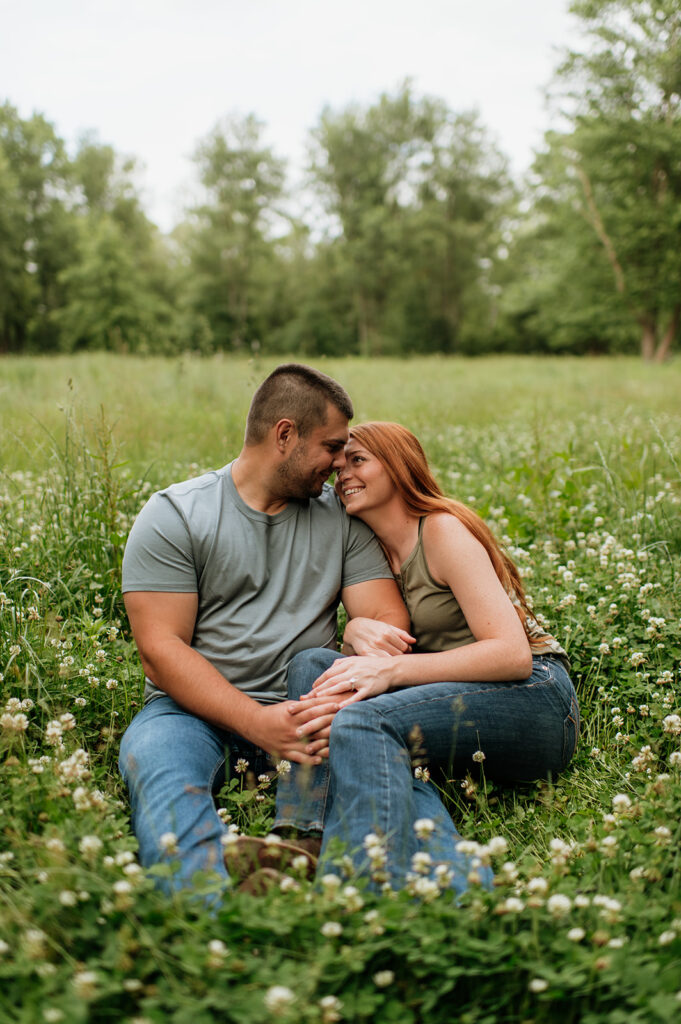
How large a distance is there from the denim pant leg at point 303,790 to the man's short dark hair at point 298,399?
1066 millimetres

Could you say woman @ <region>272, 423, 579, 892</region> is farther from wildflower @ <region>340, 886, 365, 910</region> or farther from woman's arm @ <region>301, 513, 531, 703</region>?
wildflower @ <region>340, 886, 365, 910</region>

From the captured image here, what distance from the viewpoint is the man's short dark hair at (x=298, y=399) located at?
10.6ft

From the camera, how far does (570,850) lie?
2.41 meters

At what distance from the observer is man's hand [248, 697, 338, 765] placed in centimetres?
270

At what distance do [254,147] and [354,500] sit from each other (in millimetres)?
40791

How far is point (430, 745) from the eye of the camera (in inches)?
109

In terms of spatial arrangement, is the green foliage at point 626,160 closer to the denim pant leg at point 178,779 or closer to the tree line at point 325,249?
the tree line at point 325,249

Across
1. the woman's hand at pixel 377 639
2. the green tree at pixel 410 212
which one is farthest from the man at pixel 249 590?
the green tree at pixel 410 212

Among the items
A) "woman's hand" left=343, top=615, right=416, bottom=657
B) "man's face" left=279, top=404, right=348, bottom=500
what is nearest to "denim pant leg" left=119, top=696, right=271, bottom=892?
"woman's hand" left=343, top=615, right=416, bottom=657

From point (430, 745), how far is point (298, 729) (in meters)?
0.52

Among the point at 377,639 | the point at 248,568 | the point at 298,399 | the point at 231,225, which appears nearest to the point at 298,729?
the point at 377,639

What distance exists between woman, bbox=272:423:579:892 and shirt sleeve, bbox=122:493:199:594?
2.02 feet

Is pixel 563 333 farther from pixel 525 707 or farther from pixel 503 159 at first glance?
pixel 525 707

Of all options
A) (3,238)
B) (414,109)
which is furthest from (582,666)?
(414,109)
